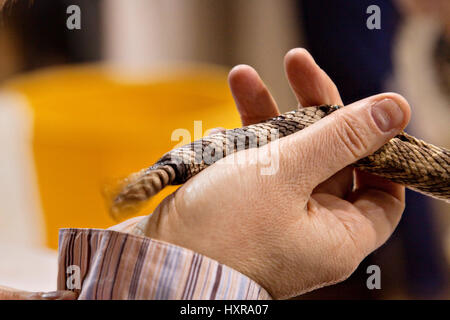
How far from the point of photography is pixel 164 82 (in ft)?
4.23

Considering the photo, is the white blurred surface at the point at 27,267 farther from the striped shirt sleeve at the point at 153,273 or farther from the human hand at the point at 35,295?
the striped shirt sleeve at the point at 153,273

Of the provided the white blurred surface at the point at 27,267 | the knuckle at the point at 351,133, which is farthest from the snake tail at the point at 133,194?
the white blurred surface at the point at 27,267

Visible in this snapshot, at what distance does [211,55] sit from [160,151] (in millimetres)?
391

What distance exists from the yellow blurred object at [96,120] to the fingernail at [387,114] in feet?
1.99

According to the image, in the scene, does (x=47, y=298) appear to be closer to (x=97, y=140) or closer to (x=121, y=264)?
(x=121, y=264)

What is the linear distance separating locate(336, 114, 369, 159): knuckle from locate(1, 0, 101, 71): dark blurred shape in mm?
914

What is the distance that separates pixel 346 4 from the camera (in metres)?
1.10

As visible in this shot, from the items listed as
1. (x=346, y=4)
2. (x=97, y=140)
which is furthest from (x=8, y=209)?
(x=346, y=4)

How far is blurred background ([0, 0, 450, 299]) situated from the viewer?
1.13m

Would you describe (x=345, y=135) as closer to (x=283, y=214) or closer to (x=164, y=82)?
(x=283, y=214)
